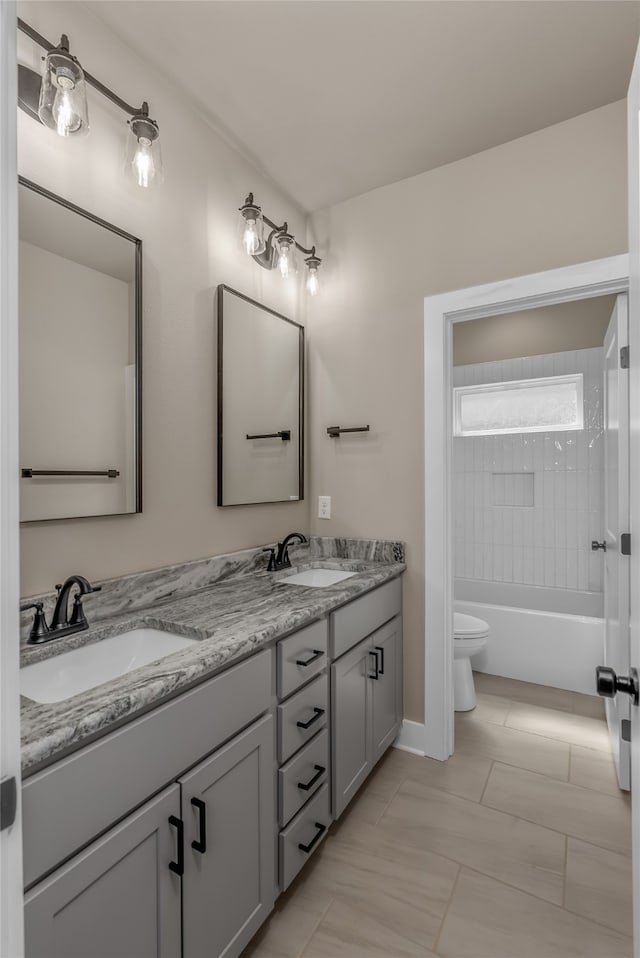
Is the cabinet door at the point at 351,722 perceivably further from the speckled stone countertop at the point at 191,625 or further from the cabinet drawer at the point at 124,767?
the cabinet drawer at the point at 124,767

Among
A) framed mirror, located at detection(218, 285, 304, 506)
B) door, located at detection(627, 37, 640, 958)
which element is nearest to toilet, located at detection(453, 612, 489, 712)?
framed mirror, located at detection(218, 285, 304, 506)

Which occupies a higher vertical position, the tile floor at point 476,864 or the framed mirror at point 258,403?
the framed mirror at point 258,403

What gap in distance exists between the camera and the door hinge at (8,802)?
1.67 ft

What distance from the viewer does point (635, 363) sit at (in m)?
0.85

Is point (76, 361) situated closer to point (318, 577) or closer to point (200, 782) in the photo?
point (200, 782)

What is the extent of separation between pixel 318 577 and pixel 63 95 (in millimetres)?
1872

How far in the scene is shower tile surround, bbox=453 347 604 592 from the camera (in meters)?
3.37

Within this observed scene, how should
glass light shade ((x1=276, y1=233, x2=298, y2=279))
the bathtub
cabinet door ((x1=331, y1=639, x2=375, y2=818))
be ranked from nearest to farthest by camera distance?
1. cabinet door ((x1=331, y1=639, x2=375, y2=818))
2. glass light shade ((x1=276, y1=233, x2=298, y2=279))
3. the bathtub

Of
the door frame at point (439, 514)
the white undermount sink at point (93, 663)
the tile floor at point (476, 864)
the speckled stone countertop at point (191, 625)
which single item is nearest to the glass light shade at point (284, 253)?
the door frame at point (439, 514)

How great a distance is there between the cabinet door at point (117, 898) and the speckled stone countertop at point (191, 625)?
129mm

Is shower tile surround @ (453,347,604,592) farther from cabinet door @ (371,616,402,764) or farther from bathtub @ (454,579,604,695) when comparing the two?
cabinet door @ (371,616,402,764)

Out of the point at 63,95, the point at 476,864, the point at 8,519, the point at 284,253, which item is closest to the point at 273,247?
the point at 284,253

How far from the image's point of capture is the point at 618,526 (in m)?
2.00

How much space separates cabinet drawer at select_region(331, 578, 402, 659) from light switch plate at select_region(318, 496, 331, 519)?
0.52 m
